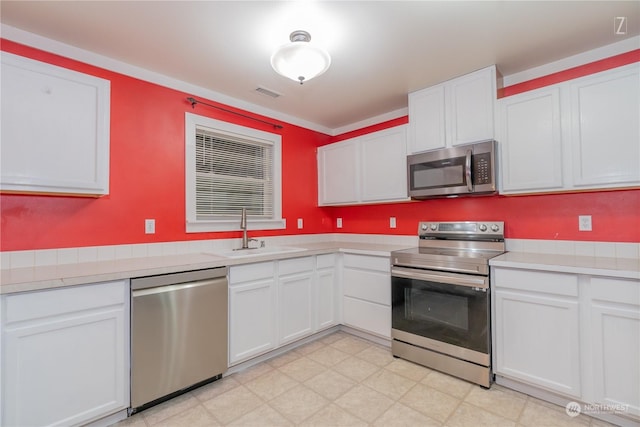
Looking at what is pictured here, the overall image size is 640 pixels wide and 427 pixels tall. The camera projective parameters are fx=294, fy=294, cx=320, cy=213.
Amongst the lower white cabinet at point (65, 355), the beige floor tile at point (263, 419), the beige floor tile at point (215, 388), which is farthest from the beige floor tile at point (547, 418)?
the lower white cabinet at point (65, 355)

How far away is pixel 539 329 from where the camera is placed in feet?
6.57

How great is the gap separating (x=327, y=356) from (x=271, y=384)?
63 cm

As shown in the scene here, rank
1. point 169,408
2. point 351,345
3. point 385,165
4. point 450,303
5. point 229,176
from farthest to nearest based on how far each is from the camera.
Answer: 1. point 385,165
2. point 229,176
3. point 351,345
4. point 450,303
5. point 169,408

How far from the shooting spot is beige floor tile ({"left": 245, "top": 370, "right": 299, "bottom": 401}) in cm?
212

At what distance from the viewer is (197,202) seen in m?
2.82

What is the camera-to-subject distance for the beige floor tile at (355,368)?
237cm

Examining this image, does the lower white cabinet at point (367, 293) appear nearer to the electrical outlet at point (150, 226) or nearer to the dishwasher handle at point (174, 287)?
the dishwasher handle at point (174, 287)

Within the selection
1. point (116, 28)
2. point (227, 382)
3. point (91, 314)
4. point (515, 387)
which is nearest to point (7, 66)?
point (116, 28)

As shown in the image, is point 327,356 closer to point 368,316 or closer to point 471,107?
point 368,316

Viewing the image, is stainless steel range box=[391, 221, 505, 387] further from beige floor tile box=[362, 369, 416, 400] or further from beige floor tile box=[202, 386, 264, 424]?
beige floor tile box=[202, 386, 264, 424]

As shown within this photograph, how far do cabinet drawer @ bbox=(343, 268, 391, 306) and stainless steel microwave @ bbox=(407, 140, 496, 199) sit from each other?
0.88 meters

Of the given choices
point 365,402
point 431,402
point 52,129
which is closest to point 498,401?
point 431,402

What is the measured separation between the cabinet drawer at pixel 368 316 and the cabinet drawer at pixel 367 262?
361 millimetres

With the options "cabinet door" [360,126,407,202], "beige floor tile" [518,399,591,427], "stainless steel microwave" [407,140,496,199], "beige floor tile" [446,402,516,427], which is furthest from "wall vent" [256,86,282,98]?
"beige floor tile" [518,399,591,427]
